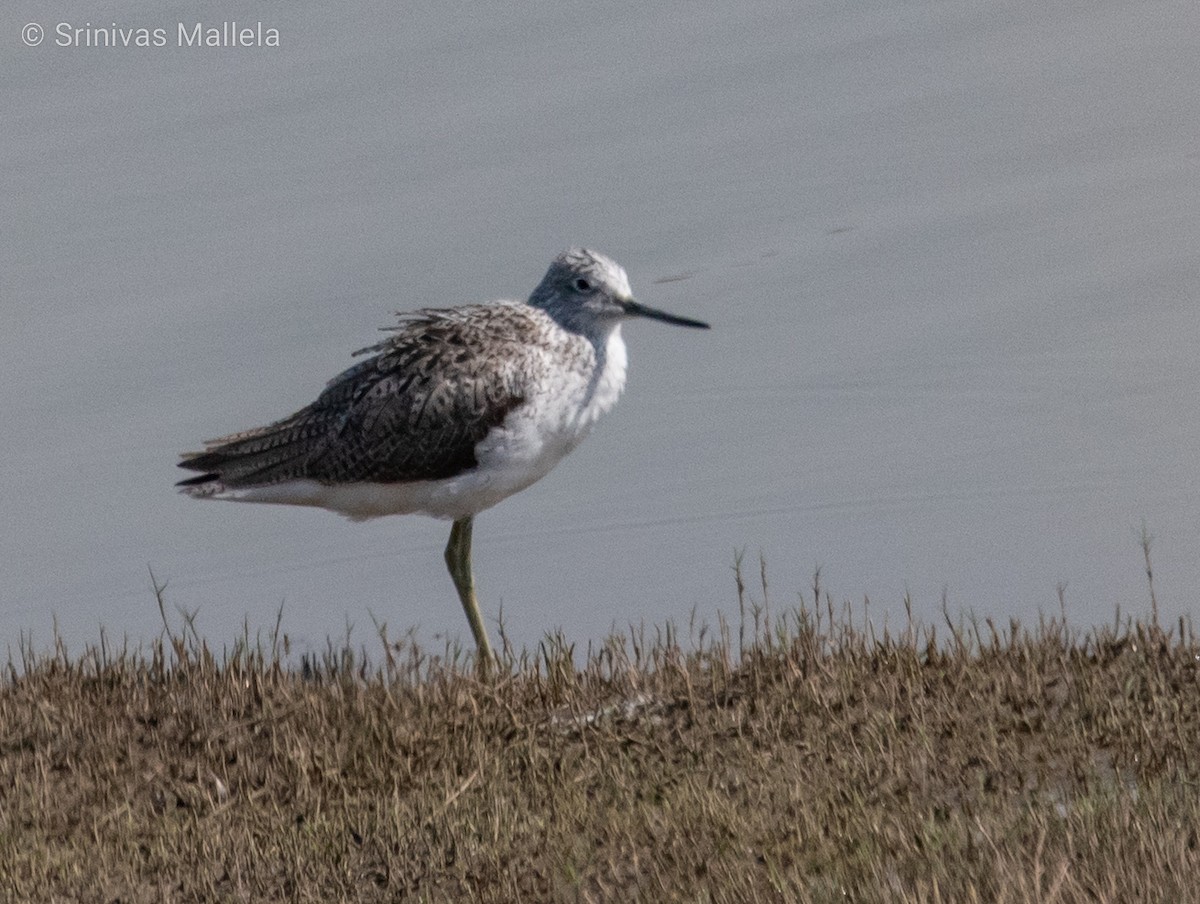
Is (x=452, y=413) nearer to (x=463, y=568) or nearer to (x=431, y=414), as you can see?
(x=431, y=414)

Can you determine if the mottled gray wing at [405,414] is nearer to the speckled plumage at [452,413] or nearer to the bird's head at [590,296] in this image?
the speckled plumage at [452,413]

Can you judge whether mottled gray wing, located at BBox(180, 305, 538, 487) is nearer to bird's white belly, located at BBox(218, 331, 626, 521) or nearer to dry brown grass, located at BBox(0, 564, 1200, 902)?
bird's white belly, located at BBox(218, 331, 626, 521)

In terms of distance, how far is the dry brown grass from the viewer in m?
5.22

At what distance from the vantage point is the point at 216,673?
312 inches

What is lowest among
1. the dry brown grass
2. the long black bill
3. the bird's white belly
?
the dry brown grass

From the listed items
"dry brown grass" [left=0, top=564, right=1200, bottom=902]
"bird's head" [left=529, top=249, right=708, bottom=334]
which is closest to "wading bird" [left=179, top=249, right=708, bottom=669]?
"bird's head" [left=529, top=249, right=708, bottom=334]

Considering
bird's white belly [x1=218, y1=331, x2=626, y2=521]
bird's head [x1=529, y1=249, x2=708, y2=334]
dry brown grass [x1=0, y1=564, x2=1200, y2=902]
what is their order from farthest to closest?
bird's head [x1=529, y1=249, x2=708, y2=334] < bird's white belly [x1=218, y1=331, x2=626, y2=521] < dry brown grass [x1=0, y1=564, x2=1200, y2=902]

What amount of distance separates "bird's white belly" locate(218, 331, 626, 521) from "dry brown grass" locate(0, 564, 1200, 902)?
3.67ft

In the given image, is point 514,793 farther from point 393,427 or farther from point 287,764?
point 393,427

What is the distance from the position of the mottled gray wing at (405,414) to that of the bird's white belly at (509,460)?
6cm

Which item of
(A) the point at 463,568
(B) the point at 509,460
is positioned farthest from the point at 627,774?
(A) the point at 463,568

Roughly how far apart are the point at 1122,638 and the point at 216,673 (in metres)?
3.58

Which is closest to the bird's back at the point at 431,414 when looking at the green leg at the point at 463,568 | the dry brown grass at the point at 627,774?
the green leg at the point at 463,568

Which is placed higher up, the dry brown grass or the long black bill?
the long black bill
